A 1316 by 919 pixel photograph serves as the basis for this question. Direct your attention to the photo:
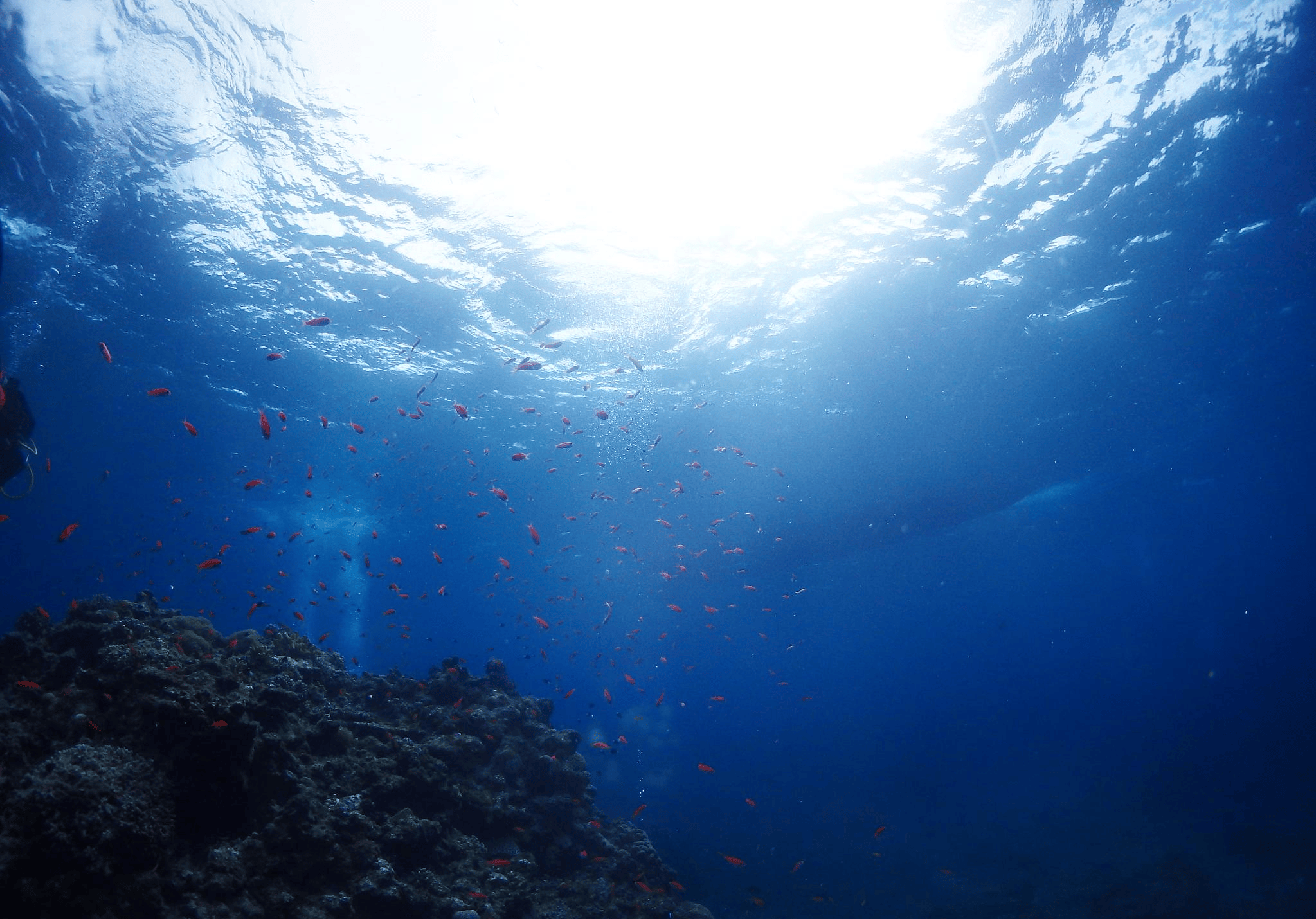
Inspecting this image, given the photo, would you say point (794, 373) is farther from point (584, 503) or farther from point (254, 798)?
point (254, 798)

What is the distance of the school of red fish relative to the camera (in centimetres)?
1998

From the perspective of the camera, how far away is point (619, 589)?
56.6 m

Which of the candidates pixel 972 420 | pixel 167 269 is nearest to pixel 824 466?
pixel 972 420

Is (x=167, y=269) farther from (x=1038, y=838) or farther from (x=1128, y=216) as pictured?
(x=1038, y=838)

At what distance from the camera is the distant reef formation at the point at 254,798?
4.79m

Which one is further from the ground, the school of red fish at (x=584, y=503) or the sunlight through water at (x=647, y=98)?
the school of red fish at (x=584, y=503)

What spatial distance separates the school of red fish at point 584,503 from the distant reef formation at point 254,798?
8.45 ft

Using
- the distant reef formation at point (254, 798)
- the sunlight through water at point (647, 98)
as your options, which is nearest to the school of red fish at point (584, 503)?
the distant reef formation at point (254, 798)

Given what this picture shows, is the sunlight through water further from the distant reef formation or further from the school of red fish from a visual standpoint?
the distant reef formation

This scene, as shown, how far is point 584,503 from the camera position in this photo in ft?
110

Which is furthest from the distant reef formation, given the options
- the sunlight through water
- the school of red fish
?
the sunlight through water

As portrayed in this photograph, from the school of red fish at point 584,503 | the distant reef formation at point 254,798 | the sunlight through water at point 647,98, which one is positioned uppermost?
the school of red fish at point 584,503

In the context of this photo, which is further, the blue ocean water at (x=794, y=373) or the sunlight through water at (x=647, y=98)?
the blue ocean water at (x=794, y=373)

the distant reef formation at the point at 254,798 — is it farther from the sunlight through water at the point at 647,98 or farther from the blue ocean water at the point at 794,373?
the sunlight through water at the point at 647,98
